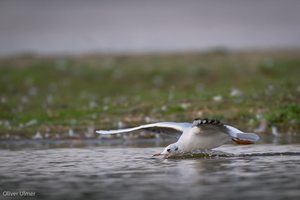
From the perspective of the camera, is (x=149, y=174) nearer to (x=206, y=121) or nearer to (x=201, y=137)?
(x=206, y=121)

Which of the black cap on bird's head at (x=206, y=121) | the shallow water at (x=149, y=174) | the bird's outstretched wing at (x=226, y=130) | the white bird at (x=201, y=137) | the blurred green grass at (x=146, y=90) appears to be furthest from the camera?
the blurred green grass at (x=146, y=90)

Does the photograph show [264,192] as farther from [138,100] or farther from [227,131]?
[138,100]

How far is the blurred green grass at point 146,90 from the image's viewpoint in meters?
17.7

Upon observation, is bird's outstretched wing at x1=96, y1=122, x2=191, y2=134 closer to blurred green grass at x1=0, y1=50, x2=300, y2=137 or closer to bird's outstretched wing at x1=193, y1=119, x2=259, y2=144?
bird's outstretched wing at x1=193, y1=119, x2=259, y2=144

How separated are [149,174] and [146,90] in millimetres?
13303

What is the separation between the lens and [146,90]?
2391 centimetres

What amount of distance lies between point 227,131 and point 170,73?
45.8 ft

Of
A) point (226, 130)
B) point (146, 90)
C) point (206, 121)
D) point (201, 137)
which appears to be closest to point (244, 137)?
point (226, 130)

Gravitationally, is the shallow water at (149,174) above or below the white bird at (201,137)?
below

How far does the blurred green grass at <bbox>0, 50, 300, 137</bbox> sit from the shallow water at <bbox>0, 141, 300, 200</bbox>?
3.39 metres

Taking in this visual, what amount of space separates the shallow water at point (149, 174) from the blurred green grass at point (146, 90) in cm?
339

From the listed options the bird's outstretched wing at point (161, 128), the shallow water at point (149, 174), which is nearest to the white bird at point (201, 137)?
the bird's outstretched wing at point (161, 128)

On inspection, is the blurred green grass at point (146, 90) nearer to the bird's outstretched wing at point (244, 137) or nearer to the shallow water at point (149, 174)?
the shallow water at point (149, 174)

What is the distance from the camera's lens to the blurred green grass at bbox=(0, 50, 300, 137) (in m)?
17.7
